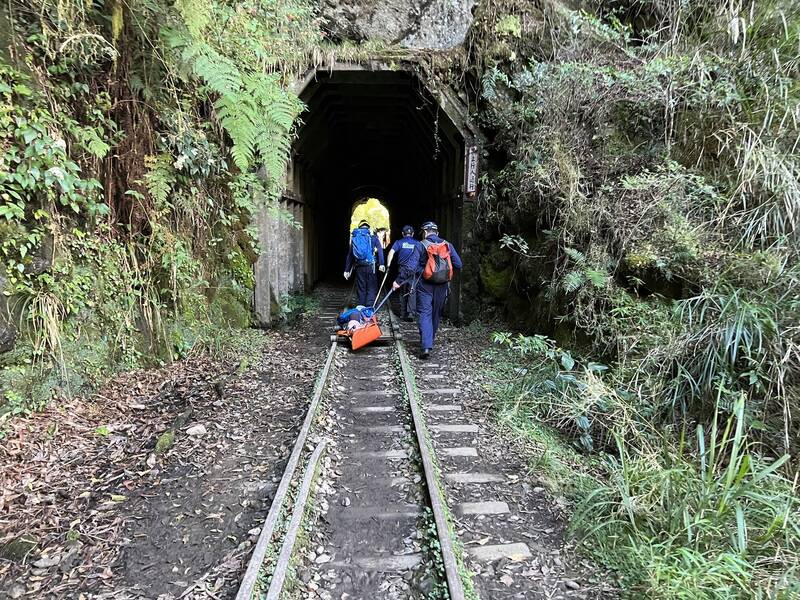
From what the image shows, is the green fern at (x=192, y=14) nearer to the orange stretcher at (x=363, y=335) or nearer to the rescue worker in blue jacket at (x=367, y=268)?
the orange stretcher at (x=363, y=335)

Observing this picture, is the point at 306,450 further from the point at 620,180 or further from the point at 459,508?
the point at 620,180

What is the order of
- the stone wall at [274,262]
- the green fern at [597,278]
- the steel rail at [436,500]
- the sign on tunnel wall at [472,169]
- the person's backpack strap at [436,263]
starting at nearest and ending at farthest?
1. the steel rail at [436,500]
2. the green fern at [597,278]
3. the person's backpack strap at [436,263]
4. the stone wall at [274,262]
5. the sign on tunnel wall at [472,169]

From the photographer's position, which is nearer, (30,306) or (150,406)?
(30,306)

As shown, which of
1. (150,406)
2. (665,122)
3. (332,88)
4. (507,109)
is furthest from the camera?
(332,88)

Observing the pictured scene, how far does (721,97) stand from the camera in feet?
18.4

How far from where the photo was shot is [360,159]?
62.1 feet

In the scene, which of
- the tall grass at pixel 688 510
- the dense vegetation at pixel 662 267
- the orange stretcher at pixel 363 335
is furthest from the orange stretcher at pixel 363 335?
the tall grass at pixel 688 510

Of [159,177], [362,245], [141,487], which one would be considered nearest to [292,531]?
[141,487]

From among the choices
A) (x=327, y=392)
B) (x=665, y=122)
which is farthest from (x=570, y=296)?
(x=327, y=392)

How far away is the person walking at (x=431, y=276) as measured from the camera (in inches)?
271

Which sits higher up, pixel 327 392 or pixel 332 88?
pixel 332 88

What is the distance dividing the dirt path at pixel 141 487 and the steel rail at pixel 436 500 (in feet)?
4.04

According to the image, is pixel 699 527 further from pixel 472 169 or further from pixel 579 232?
pixel 472 169

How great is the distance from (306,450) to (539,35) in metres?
8.10
